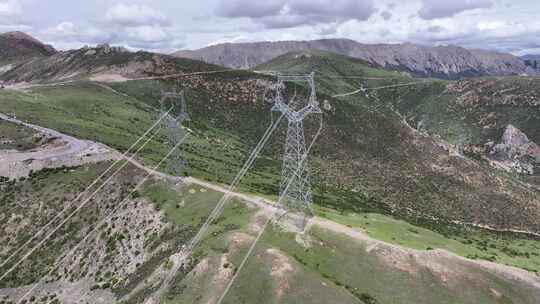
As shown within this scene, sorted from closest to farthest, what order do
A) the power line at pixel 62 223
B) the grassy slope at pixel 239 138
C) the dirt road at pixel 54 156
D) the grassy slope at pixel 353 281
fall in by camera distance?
the grassy slope at pixel 353 281, the power line at pixel 62 223, the dirt road at pixel 54 156, the grassy slope at pixel 239 138

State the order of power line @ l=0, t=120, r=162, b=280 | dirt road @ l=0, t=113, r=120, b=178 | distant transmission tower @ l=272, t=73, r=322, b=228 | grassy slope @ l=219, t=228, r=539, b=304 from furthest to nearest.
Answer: dirt road @ l=0, t=113, r=120, b=178
power line @ l=0, t=120, r=162, b=280
distant transmission tower @ l=272, t=73, r=322, b=228
grassy slope @ l=219, t=228, r=539, b=304

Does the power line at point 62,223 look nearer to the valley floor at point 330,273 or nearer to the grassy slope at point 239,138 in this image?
the valley floor at point 330,273

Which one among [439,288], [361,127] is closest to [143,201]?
[439,288]

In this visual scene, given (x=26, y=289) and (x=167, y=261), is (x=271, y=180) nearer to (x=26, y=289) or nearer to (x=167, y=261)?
(x=167, y=261)

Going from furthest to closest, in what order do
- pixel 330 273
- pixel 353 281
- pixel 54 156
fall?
pixel 54 156 < pixel 330 273 < pixel 353 281

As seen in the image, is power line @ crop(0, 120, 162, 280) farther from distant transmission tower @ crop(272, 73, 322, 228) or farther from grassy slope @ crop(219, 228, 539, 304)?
grassy slope @ crop(219, 228, 539, 304)

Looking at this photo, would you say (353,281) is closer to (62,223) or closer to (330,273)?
(330,273)

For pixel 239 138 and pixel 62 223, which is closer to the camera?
pixel 62 223

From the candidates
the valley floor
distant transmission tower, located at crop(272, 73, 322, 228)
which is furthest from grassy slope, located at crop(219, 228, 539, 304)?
distant transmission tower, located at crop(272, 73, 322, 228)

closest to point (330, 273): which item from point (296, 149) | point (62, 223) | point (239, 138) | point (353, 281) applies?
point (353, 281)

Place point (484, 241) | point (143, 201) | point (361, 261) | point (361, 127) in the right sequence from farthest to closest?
point (361, 127) < point (484, 241) < point (143, 201) < point (361, 261)

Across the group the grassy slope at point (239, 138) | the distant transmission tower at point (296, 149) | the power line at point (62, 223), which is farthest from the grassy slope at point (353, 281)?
the power line at point (62, 223)
